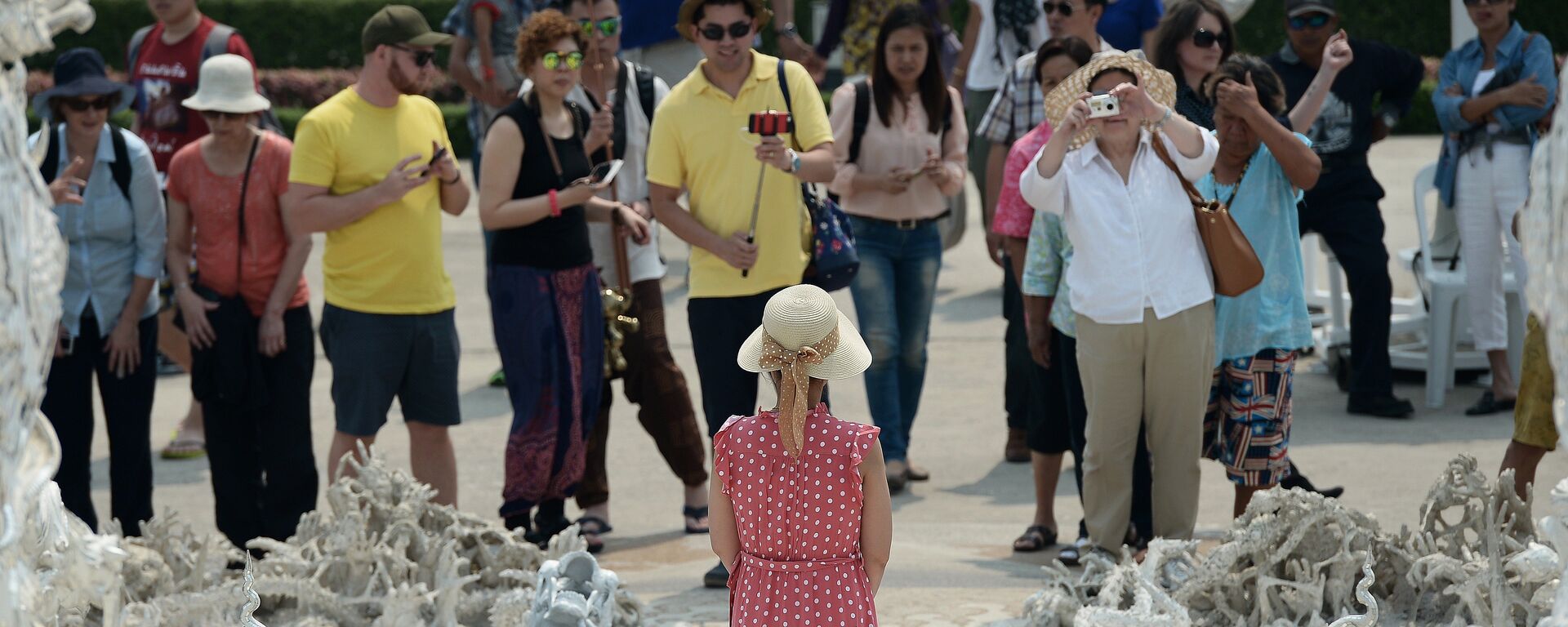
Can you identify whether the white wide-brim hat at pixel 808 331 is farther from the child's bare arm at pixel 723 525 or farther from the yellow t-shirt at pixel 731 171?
the yellow t-shirt at pixel 731 171

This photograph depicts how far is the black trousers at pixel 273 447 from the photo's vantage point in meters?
6.24

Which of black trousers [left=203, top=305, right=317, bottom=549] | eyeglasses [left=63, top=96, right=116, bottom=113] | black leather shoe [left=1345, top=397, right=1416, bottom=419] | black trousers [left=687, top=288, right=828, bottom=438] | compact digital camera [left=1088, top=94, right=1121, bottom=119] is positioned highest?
compact digital camera [left=1088, top=94, right=1121, bottom=119]

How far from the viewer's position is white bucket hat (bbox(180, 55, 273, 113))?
6105 mm

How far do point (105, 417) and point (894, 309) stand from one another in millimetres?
2849

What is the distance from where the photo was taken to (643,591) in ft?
18.8

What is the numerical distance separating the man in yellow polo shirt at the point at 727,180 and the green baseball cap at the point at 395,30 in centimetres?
84

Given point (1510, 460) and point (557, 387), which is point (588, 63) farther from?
point (1510, 460)

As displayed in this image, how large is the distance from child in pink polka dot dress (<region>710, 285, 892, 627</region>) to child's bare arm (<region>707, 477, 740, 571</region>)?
17mm

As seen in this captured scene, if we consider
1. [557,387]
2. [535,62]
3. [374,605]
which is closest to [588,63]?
[535,62]

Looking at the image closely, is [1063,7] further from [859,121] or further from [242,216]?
[242,216]

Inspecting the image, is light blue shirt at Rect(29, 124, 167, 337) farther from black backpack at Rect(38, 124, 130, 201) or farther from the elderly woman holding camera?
the elderly woman holding camera

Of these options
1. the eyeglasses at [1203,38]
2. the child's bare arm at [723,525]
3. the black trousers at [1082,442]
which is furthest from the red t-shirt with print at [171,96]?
the child's bare arm at [723,525]

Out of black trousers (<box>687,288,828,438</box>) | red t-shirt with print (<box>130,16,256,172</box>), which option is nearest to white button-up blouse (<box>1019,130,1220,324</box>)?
black trousers (<box>687,288,828,438</box>)

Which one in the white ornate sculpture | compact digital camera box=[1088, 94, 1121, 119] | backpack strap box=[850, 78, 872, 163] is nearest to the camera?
the white ornate sculpture
